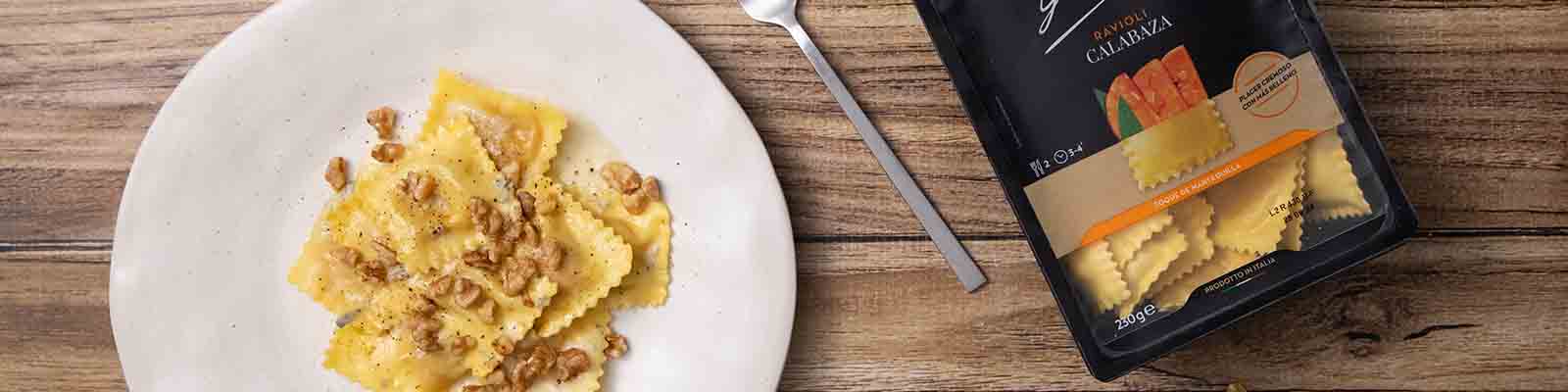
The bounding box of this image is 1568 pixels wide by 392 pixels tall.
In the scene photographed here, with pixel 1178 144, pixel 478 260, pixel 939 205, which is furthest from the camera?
pixel 939 205

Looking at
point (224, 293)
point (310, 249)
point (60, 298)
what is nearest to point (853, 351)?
point (310, 249)

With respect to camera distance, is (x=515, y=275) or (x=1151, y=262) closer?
(x=1151, y=262)

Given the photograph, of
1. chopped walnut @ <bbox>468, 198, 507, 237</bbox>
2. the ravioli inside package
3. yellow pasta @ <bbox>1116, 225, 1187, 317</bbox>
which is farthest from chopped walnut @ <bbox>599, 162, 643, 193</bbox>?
yellow pasta @ <bbox>1116, 225, 1187, 317</bbox>

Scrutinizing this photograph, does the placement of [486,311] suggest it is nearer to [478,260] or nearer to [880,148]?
[478,260]

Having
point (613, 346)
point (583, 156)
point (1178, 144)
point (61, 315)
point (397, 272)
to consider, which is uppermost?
point (1178, 144)

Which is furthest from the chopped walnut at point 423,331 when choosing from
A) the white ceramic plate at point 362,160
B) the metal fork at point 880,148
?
the metal fork at point 880,148

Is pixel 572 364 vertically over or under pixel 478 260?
under

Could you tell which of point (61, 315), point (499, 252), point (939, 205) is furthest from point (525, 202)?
point (61, 315)

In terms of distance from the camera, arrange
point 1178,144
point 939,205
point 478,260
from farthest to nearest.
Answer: point 939,205 → point 478,260 → point 1178,144
